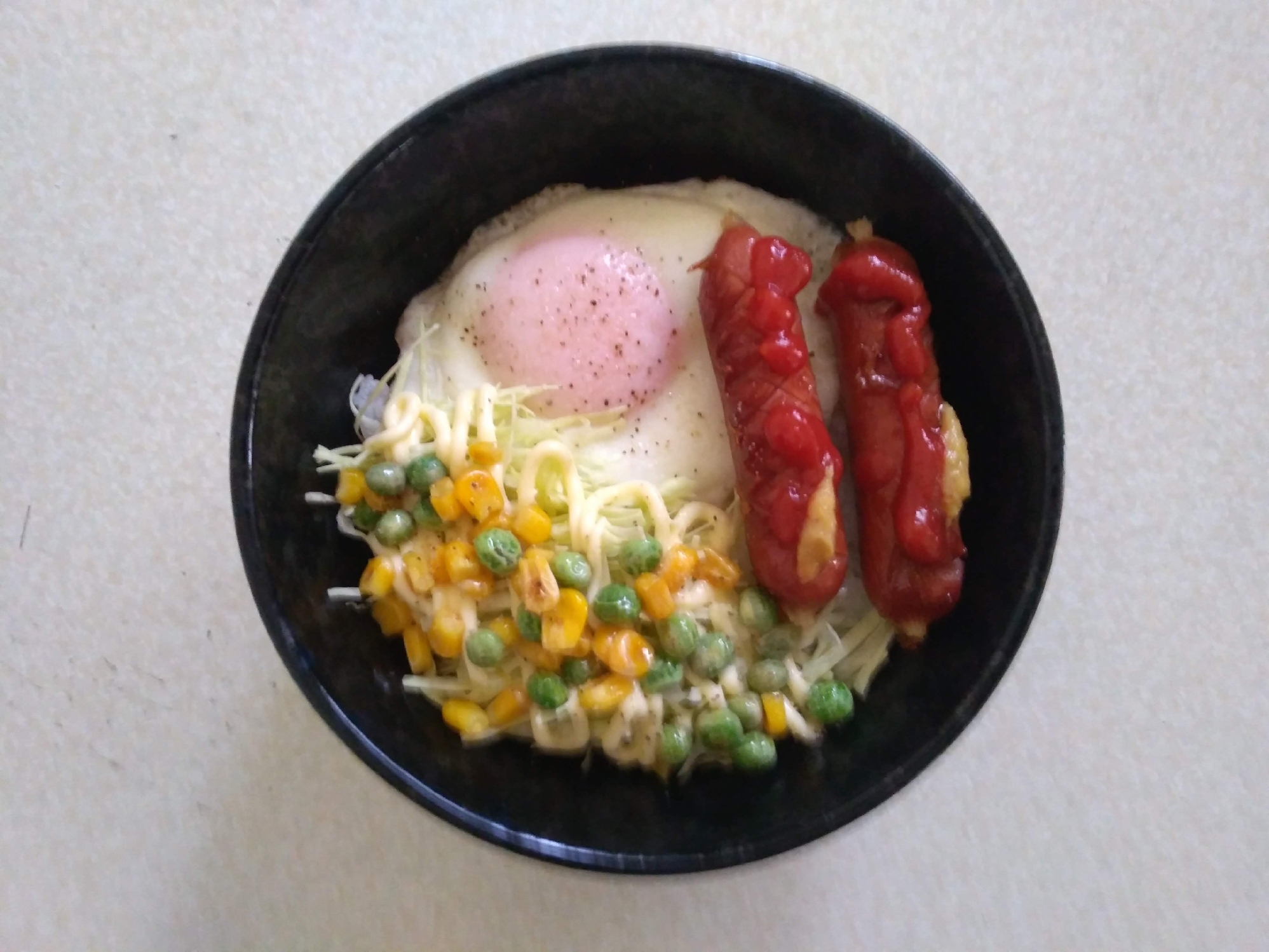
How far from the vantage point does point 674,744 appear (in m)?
1.35

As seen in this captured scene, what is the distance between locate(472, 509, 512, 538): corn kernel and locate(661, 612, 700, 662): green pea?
11.1 inches

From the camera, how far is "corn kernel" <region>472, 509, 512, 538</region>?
53.6 inches

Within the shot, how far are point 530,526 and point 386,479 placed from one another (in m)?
0.23

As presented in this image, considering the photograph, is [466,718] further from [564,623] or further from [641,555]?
[641,555]

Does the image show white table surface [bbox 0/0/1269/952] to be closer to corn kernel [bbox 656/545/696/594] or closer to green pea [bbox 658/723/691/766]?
green pea [bbox 658/723/691/766]

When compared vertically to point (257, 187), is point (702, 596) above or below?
below

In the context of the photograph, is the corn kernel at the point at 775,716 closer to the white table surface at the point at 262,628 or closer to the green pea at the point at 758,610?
the green pea at the point at 758,610

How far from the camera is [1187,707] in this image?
1.61 m

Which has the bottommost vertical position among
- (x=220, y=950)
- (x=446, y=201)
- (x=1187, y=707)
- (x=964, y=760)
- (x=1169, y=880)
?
(x=220, y=950)

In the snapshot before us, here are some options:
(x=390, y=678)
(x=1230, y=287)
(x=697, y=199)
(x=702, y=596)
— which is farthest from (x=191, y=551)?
(x=1230, y=287)

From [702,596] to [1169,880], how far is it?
102cm

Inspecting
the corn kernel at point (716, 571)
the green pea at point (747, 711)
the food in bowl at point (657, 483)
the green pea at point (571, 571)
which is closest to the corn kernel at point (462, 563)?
the food in bowl at point (657, 483)

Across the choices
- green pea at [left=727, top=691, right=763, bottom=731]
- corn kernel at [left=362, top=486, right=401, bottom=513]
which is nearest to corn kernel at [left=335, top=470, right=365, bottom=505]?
corn kernel at [left=362, top=486, right=401, bottom=513]

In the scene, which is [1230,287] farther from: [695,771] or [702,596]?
[695,771]
